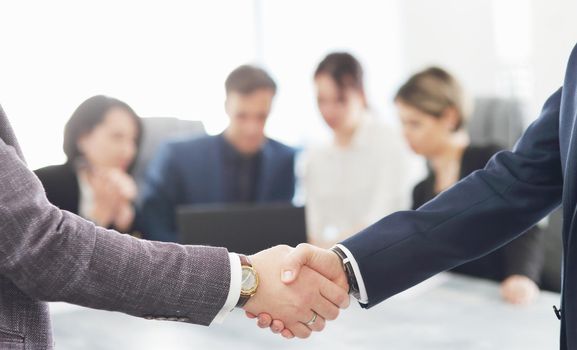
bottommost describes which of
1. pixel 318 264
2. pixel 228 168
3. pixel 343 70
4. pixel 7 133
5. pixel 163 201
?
pixel 163 201

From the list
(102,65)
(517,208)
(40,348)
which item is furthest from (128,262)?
(102,65)

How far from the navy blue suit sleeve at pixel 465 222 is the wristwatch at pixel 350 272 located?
3 centimetres

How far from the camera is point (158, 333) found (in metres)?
2.13

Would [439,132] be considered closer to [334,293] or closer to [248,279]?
[334,293]

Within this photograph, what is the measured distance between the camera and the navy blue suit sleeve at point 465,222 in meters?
1.53

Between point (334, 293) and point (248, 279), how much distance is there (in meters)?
0.21

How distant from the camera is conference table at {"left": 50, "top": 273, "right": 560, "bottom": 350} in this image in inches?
72.4

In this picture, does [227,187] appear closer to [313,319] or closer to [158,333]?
[158,333]

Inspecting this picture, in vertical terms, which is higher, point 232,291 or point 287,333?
point 232,291

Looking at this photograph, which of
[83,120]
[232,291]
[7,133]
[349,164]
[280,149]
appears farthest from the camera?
[83,120]

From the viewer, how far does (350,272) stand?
1.64 metres

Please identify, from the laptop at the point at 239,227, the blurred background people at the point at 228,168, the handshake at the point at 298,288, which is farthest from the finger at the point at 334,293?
the blurred background people at the point at 228,168

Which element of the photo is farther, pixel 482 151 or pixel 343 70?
pixel 343 70

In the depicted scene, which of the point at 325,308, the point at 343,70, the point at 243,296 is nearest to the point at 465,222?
the point at 325,308
